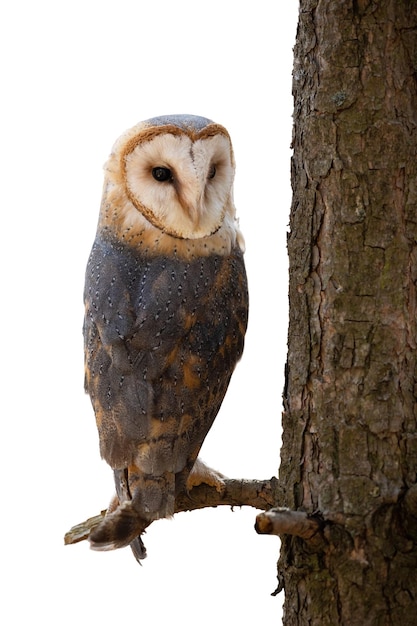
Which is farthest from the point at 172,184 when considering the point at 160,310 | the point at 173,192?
the point at 160,310

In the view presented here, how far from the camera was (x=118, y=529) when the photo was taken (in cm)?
168

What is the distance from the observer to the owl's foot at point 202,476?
1965mm

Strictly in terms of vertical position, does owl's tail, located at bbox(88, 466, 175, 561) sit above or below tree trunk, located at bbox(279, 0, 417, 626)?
below

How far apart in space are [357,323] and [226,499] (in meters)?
0.64

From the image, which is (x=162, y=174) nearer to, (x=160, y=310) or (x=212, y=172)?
(x=212, y=172)

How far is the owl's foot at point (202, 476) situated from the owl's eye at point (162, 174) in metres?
0.69

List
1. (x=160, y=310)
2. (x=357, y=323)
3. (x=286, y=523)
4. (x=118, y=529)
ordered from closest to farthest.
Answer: (x=286, y=523)
(x=357, y=323)
(x=118, y=529)
(x=160, y=310)

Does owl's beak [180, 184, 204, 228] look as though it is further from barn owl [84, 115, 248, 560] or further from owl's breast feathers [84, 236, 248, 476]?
owl's breast feathers [84, 236, 248, 476]

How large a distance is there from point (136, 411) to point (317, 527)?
536 millimetres

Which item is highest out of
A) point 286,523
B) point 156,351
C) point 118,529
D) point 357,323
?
point 357,323

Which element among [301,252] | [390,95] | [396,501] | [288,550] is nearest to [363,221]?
[301,252]

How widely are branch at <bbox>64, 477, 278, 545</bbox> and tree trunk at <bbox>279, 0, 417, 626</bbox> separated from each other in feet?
0.91

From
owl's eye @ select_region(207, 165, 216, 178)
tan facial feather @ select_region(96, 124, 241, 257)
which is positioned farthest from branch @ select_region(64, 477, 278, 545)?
owl's eye @ select_region(207, 165, 216, 178)

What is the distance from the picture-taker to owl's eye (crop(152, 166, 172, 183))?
180cm
